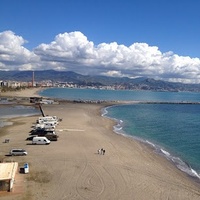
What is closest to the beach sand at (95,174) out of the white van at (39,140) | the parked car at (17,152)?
the parked car at (17,152)

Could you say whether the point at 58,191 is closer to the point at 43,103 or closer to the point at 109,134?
the point at 109,134

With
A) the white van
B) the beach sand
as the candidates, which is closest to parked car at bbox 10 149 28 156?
the beach sand

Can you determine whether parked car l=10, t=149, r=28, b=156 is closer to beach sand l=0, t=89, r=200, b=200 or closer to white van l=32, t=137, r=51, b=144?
beach sand l=0, t=89, r=200, b=200

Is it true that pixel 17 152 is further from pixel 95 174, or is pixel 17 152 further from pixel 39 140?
pixel 95 174

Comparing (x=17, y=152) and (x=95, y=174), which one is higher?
(x=17, y=152)

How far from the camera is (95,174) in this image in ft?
108

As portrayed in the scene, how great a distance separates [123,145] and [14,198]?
27.0 m

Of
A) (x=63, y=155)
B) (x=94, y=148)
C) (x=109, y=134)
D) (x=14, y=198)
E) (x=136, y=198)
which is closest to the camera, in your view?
(x=14, y=198)

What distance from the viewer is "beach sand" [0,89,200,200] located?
27.8 meters

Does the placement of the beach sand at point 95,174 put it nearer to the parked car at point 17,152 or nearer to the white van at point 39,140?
the parked car at point 17,152

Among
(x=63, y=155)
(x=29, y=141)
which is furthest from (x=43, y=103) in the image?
(x=63, y=155)

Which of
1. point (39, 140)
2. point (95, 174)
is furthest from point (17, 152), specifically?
point (95, 174)

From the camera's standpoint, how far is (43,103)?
4916 inches

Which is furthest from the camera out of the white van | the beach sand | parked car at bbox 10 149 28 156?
the white van
